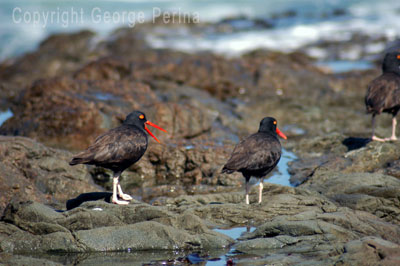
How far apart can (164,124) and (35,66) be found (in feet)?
49.5

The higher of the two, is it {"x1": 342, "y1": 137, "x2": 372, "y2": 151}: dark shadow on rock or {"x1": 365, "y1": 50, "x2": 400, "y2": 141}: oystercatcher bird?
{"x1": 365, "y1": 50, "x2": 400, "y2": 141}: oystercatcher bird

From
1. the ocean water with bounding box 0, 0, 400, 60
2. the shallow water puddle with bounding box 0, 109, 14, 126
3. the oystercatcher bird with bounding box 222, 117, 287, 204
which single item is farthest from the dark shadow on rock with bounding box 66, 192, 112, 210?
the ocean water with bounding box 0, 0, 400, 60

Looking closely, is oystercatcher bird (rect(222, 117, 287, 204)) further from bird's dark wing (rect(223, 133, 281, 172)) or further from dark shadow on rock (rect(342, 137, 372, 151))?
dark shadow on rock (rect(342, 137, 372, 151))

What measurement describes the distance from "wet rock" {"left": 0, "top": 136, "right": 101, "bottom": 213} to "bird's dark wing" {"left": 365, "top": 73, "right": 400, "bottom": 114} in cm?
551

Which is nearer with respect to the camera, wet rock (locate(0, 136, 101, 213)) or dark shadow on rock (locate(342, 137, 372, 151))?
wet rock (locate(0, 136, 101, 213))

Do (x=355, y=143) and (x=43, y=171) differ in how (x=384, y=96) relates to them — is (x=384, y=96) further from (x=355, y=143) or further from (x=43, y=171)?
(x=43, y=171)

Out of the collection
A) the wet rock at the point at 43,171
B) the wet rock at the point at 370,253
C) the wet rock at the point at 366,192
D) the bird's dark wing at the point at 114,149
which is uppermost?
the bird's dark wing at the point at 114,149

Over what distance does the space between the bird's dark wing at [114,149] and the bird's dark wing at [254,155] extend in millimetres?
1362

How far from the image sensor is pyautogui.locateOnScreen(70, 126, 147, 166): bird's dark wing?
7965mm

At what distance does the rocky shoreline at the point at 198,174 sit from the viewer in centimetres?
673

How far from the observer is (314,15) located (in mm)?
38656

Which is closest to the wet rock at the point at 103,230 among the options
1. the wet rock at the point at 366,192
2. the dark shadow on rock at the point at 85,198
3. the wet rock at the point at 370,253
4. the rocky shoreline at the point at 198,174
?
the rocky shoreline at the point at 198,174

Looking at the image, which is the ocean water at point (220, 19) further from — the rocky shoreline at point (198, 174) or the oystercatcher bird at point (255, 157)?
the oystercatcher bird at point (255, 157)

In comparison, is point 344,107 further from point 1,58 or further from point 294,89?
point 1,58
